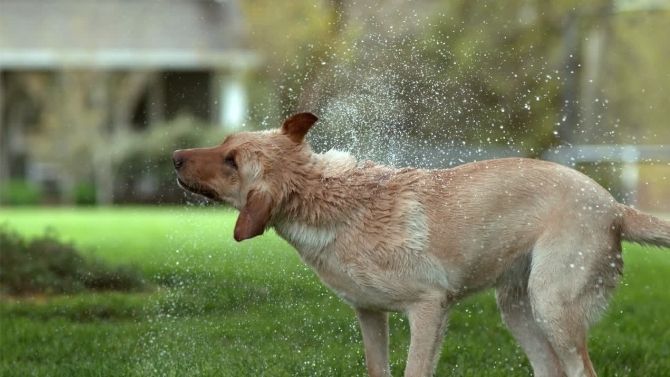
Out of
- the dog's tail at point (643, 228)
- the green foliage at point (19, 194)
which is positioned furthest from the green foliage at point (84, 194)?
the dog's tail at point (643, 228)

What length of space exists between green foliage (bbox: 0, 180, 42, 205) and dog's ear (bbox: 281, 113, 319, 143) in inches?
896

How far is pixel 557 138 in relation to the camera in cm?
1231

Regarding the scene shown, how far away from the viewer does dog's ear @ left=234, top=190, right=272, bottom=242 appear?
186 inches

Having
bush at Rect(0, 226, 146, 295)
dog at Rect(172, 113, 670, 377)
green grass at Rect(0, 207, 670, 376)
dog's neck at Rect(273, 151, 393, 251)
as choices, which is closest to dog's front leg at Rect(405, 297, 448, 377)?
dog at Rect(172, 113, 670, 377)

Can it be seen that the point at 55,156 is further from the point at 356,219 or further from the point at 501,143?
the point at 356,219

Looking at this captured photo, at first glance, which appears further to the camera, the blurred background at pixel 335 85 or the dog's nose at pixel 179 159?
the blurred background at pixel 335 85

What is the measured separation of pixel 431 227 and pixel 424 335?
461mm

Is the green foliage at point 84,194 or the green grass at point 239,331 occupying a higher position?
the green grass at point 239,331

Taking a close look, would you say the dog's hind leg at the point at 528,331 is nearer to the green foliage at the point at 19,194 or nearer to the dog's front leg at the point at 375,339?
the dog's front leg at the point at 375,339

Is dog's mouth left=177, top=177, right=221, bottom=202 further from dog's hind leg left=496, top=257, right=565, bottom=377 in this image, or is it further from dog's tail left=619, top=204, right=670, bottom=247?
dog's tail left=619, top=204, right=670, bottom=247

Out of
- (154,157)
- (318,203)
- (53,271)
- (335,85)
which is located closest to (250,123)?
(53,271)

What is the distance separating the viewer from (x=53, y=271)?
31.2 feet

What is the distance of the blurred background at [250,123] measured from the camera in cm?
642

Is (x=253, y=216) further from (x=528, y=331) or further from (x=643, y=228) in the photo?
(x=643, y=228)
